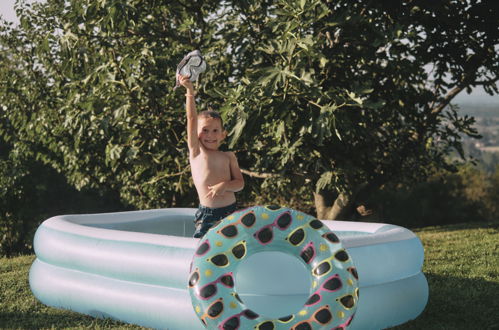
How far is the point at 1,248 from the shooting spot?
32.2 feet

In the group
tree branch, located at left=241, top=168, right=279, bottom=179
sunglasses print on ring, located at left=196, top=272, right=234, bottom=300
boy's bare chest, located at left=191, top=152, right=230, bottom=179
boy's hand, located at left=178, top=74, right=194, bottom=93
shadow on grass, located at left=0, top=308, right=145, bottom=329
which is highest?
boy's hand, located at left=178, top=74, right=194, bottom=93

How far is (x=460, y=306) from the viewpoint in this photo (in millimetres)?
4328

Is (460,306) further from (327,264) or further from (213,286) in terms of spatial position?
(213,286)

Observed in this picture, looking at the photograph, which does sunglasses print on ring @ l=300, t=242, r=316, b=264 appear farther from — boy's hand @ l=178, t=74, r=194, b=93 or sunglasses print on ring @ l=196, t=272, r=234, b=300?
boy's hand @ l=178, t=74, r=194, b=93

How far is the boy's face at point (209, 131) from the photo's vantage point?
4.23 meters

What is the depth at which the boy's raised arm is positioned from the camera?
4000mm

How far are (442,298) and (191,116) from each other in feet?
7.64

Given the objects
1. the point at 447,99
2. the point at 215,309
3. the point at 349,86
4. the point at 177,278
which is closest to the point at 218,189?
the point at 177,278

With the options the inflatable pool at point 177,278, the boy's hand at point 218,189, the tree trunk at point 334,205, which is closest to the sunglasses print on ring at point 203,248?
the inflatable pool at point 177,278

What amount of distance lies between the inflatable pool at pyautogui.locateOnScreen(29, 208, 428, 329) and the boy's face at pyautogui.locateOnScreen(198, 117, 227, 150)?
2.41ft

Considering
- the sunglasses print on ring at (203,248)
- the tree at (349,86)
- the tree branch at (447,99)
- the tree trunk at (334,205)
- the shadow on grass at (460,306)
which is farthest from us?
the tree trunk at (334,205)

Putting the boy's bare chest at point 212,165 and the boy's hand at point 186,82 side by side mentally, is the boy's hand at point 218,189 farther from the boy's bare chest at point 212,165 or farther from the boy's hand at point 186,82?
the boy's hand at point 186,82

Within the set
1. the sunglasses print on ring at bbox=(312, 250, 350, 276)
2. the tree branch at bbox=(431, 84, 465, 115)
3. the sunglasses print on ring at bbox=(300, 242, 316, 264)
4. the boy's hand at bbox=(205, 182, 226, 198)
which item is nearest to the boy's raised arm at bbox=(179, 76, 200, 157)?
the boy's hand at bbox=(205, 182, 226, 198)

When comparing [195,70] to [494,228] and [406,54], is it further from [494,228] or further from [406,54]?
[494,228]
